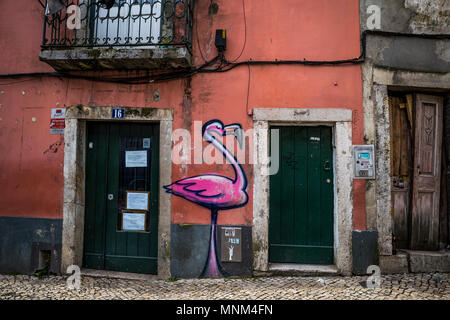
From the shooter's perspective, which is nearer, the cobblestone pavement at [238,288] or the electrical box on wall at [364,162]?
the cobblestone pavement at [238,288]

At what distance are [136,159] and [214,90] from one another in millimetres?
1630

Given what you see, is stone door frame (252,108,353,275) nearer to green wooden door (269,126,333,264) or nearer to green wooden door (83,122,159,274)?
green wooden door (269,126,333,264)

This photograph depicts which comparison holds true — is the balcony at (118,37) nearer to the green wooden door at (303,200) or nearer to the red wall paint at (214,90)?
the red wall paint at (214,90)

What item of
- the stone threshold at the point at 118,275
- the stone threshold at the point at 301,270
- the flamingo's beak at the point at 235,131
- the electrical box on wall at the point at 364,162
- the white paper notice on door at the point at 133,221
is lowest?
the stone threshold at the point at 118,275

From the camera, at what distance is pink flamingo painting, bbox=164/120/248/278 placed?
4492 millimetres

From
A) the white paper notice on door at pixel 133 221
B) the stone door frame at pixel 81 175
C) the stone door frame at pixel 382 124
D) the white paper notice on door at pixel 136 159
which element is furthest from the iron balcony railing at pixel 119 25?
the stone door frame at pixel 382 124

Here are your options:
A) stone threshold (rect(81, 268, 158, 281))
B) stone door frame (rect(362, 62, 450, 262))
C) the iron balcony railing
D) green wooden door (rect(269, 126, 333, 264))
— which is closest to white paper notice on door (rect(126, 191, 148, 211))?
stone threshold (rect(81, 268, 158, 281))

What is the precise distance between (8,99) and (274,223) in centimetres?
465

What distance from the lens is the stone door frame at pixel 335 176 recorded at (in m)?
4.39

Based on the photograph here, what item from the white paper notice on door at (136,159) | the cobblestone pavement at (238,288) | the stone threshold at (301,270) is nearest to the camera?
the cobblestone pavement at (238,288)

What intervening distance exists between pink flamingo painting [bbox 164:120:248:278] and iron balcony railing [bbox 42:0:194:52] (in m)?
1.34

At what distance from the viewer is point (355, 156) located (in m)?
4.45

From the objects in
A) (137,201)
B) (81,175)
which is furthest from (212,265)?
(81,175)

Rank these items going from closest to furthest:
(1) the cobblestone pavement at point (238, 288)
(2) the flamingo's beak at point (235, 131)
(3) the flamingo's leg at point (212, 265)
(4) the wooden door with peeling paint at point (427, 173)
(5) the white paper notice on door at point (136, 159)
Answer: (1) the cobblestone pavement at point (238, 288) → (3) the flamingo's leg at point (212, 265) → (2) the flamingo's beak at point (235, 131) → (4) the wooden door with peeling paint at point (427, 173) → (5) the white paper notice on door at point (136, 159)
